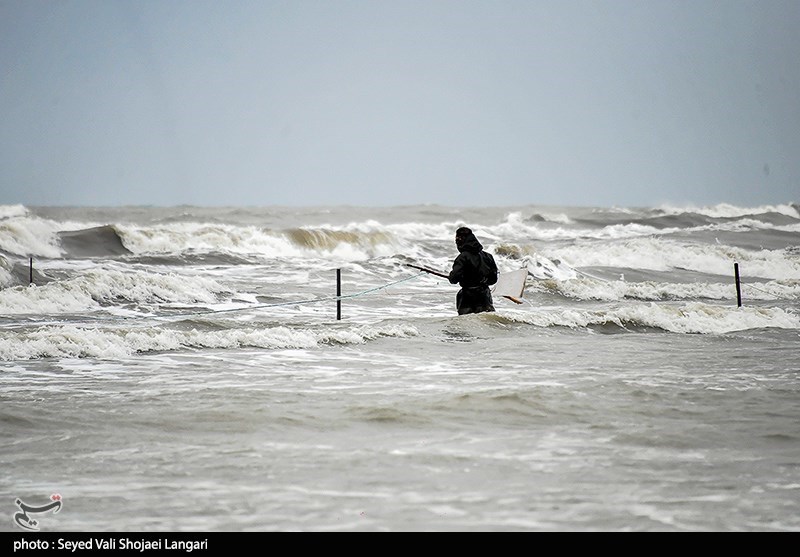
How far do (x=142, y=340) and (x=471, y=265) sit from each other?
432 centimetres

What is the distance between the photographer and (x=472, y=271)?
1205 centimetres

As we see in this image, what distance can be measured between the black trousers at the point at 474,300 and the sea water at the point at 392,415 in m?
0.19

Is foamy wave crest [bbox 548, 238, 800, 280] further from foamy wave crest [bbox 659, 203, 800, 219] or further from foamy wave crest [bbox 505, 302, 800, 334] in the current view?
foamy wave crest [bbox 659, 203, 800, 219]

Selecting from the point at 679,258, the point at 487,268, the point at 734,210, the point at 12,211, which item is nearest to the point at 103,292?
the point at 487,268

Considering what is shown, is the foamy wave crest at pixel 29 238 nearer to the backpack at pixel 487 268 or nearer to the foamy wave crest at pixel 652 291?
the foamy wave crest at pixel 652 291

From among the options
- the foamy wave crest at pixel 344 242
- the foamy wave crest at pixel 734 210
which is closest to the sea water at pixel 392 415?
the foamy wave crest at pixel 344 242

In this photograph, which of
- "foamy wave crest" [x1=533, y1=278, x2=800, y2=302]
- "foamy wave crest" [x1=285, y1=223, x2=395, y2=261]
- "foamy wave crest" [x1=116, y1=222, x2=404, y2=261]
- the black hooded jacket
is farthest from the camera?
"foamy wave crest" [x1=285, y1=223, x2=395, y2=261]

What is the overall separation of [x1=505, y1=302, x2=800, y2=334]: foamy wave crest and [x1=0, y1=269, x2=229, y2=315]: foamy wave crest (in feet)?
21.9

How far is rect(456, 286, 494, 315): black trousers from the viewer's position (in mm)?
12525

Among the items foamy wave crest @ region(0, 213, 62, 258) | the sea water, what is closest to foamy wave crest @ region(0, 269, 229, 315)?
the sea water

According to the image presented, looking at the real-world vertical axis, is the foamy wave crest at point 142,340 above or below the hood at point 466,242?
below

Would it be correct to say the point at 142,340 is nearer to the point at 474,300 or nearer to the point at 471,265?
the point at 471,265

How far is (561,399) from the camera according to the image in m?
6.80

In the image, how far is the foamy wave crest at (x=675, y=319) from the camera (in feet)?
42.5
